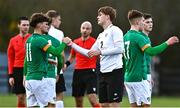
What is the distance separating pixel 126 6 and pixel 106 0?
1.21 m

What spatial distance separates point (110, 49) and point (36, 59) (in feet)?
4.86

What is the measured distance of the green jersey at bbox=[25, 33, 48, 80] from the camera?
13.8m

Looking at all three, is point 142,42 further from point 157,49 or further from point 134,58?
point 157,49

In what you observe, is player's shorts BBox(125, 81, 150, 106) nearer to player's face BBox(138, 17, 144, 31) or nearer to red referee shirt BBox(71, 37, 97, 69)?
player's face BBox(138, 17, 144, 31)

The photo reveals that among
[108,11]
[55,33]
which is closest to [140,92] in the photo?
[108,11]

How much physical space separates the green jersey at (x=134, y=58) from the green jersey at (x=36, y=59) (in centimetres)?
170

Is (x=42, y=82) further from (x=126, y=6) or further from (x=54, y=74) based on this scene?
(x=126, y=6)

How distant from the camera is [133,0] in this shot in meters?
38.2

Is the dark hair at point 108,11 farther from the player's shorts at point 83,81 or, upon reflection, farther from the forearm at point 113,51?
the player's shorts at point 83,81

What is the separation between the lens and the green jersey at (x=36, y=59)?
13.8 m

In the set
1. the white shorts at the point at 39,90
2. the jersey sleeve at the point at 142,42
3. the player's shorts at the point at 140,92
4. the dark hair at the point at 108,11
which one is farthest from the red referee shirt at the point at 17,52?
the jersey sleeve at the point at 142,42

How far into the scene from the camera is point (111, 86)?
14.2 meters

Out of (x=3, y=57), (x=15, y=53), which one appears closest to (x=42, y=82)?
(x=15, y=53)

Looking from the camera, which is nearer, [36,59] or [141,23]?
[36,59]
